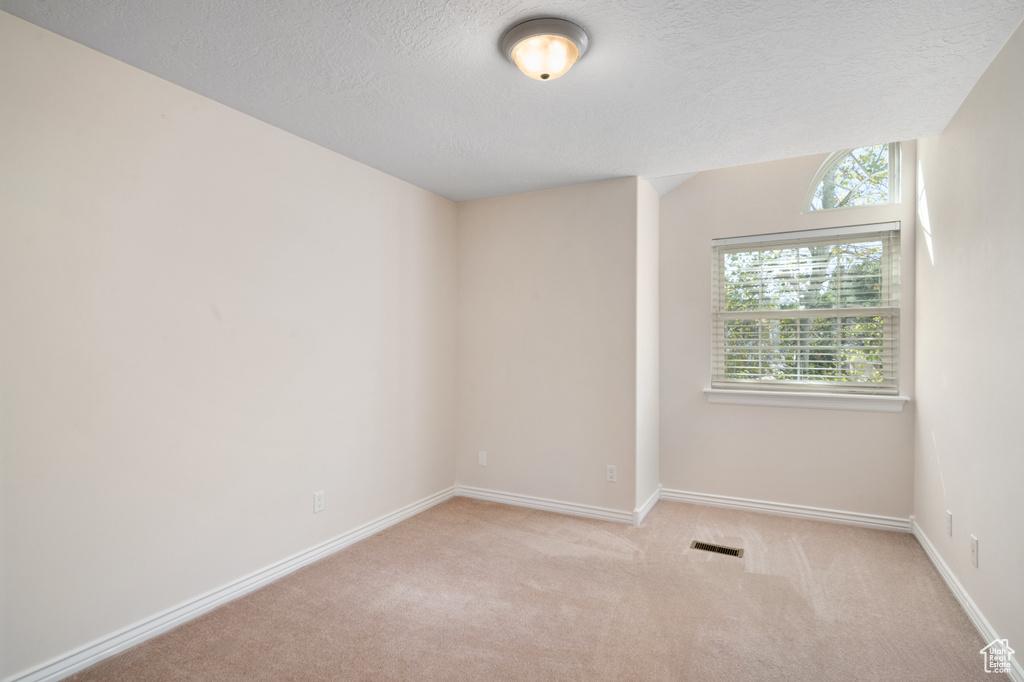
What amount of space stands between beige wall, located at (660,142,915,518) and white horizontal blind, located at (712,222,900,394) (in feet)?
0.29

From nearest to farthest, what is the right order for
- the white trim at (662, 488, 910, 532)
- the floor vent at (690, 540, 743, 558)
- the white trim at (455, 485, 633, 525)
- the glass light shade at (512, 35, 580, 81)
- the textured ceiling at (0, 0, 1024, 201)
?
the textured ceiling at (0, 0, 1024, 201) → the glass light shade at (512, 35, 580, 81) → the floor vent at (690, 540, 743, 558) → the white trim at (662, 488, 910, 532) → the white trim at (455, 485, 633, 525)

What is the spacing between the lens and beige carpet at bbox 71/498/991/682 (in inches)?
82.7

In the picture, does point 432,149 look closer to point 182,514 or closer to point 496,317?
point 496,317

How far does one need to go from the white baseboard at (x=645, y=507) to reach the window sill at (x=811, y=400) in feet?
2.73

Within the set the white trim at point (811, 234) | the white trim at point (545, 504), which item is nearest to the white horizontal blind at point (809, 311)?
the white trim at point (811, 234)

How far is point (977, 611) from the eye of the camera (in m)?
2.36

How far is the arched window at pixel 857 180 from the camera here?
12.0 feet

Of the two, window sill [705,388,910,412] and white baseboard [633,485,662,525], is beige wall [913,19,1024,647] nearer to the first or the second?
window sill [705,388,910,412]

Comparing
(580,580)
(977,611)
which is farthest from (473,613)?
(977,611)

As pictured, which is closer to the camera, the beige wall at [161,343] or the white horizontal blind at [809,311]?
the beige wall at [161,343]

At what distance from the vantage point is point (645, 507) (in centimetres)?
388

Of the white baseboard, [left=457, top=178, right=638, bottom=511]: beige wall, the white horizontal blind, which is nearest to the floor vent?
the white baseboard

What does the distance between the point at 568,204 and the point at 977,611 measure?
312cm

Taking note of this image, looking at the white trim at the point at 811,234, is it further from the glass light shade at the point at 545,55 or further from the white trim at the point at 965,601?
the glass light shade at the point at 545,55
